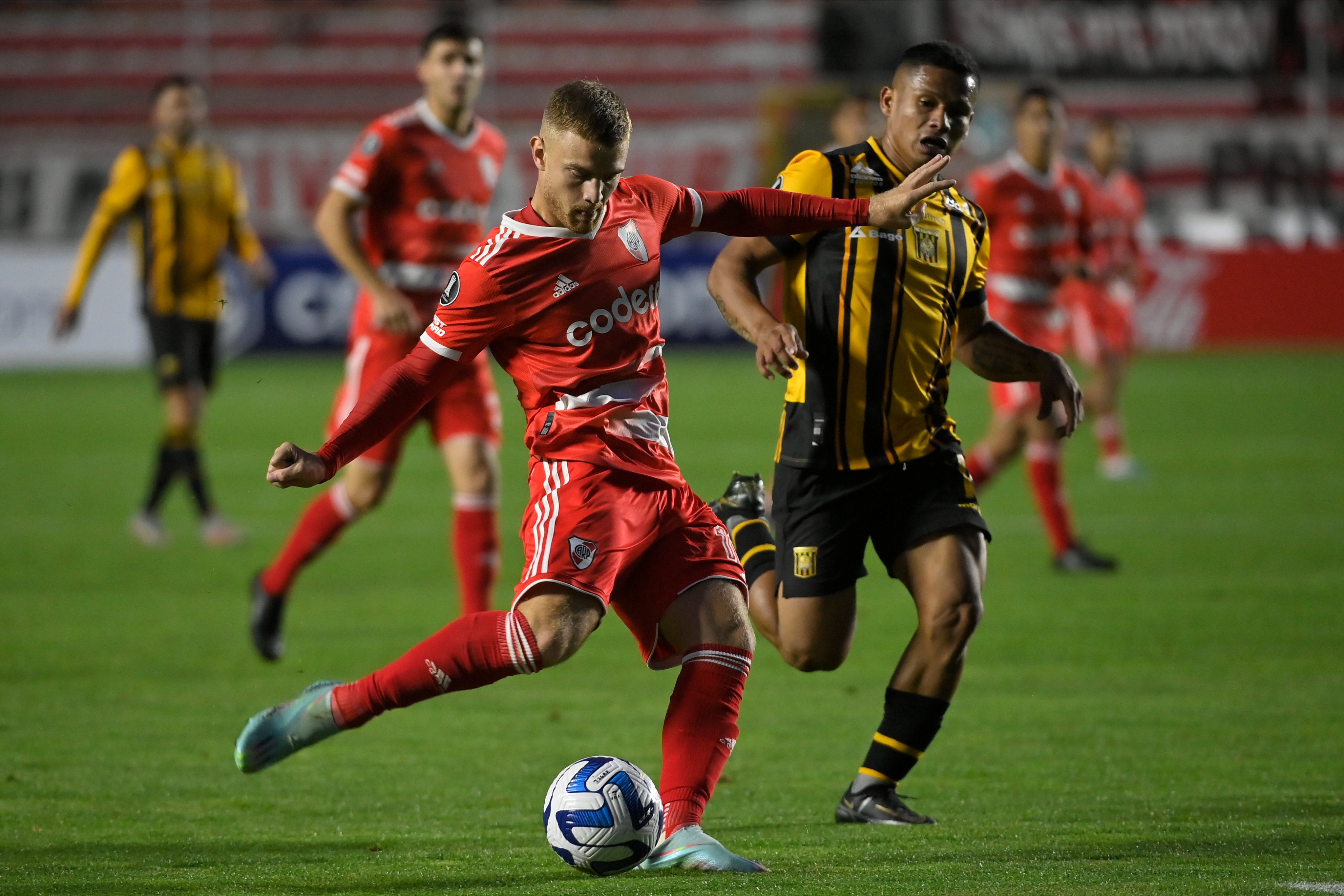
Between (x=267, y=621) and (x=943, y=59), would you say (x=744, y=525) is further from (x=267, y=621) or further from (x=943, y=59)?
(x=267, y=621)

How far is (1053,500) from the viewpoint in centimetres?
920

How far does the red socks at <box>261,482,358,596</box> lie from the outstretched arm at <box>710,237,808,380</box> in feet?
8.93

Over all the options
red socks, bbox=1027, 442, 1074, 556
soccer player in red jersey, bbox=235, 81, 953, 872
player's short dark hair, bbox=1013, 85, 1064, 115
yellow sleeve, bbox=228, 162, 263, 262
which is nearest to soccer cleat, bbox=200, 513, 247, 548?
yellow sleeve, bbox=228, 162, 263, 262

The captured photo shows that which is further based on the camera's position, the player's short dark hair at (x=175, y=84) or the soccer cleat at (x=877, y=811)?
the player's short dark hair at (x=175, y=84)

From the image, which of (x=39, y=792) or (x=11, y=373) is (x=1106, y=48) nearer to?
(x=11, y=373)

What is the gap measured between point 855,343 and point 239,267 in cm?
1691

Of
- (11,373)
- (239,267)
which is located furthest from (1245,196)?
(11,373)

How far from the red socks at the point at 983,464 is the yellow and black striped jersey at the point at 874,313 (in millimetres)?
4197

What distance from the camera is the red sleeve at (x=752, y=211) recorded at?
14.4 feet

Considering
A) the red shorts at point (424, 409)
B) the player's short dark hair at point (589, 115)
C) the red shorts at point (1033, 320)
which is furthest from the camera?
the red shorts at point (1033, 320)


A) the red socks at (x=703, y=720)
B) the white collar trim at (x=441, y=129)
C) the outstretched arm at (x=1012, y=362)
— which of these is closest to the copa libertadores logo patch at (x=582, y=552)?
the red socks at (x=703, y=720)

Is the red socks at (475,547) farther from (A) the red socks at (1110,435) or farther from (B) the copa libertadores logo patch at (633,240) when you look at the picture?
(A) the red socks at (1110,435)

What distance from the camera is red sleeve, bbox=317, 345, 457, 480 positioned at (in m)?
4.00

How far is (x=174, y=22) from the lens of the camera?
27.5 metres
